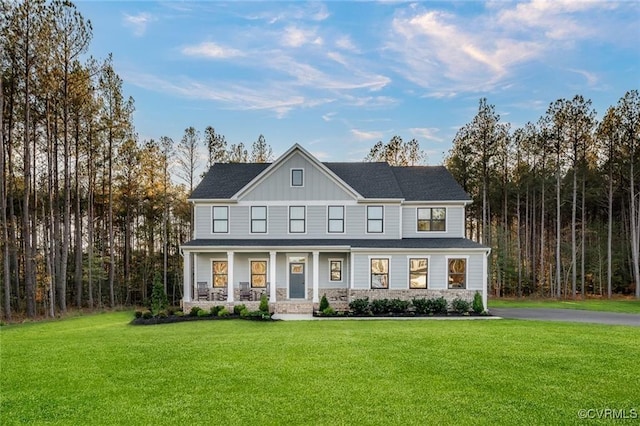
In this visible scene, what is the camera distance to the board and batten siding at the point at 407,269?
18156 mm

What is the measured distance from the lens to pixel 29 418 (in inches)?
213

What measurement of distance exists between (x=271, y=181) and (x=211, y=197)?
328cm

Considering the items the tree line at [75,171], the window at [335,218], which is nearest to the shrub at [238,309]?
the window at [335,218]

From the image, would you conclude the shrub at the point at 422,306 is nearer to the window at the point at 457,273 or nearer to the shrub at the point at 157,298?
the window at the point at 457,273

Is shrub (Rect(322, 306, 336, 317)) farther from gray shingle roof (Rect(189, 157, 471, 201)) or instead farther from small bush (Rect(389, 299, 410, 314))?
gray shingle roof (Rect(189, 157, 471, 201))

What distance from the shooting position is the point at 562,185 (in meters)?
28.6

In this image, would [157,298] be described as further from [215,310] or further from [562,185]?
[562,185]

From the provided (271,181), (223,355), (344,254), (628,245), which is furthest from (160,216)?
(628,245)

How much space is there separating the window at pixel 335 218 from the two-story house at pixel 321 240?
0.05 metres

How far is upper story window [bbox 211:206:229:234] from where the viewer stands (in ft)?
65.2

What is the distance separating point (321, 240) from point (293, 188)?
123 inches

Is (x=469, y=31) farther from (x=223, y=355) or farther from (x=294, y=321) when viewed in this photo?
(x=223, y=355)

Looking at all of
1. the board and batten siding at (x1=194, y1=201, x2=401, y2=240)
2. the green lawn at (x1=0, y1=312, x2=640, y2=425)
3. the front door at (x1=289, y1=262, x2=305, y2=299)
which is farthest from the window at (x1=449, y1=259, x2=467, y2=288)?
the front door at (x1=289, y1=262, x2=305, y2=299)

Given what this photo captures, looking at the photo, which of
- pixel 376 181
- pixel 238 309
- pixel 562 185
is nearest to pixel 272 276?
pixel 238 309
